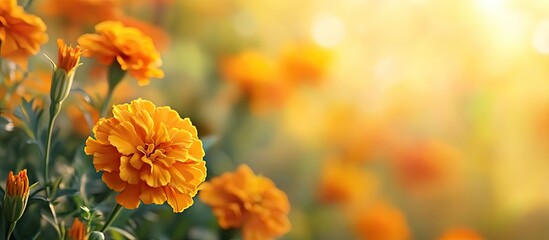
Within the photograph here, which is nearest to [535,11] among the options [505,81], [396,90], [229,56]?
[505,81]

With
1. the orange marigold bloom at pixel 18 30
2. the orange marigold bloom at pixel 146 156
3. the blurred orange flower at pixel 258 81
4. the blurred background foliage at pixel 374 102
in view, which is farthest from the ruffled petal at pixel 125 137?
the blurred orange flower at pixel 258 81

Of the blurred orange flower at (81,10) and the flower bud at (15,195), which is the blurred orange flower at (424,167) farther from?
the flower bud at (15,195)

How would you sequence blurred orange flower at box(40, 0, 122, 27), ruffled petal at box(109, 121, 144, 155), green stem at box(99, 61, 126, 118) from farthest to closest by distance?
blurred orange flower at box(40, 0, 122, 27)
green stem at box(99, 61, 126, 118)
ruffled petal at box(109, 121, 144, 155)

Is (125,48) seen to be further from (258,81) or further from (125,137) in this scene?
(258,81)

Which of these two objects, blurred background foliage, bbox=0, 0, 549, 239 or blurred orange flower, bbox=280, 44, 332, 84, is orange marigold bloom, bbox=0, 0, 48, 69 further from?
blurred orange flower, bbox=280, 44, 332, 84

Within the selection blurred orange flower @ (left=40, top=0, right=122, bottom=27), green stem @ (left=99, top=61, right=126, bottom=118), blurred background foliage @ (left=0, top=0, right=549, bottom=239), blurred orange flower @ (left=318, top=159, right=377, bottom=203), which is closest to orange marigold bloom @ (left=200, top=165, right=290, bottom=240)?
green stem @ (left=99, top=61, right=126, bottom=118)

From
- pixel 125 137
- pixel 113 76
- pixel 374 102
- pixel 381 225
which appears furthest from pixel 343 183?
pixel 125 137
